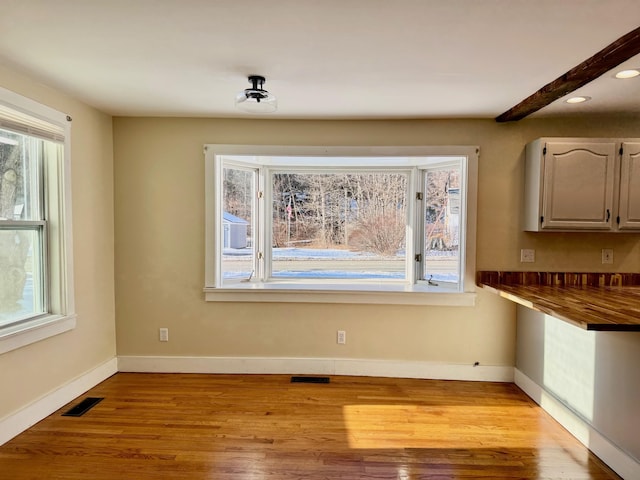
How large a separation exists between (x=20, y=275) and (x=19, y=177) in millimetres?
656

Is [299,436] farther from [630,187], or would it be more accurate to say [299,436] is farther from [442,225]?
[630,187]

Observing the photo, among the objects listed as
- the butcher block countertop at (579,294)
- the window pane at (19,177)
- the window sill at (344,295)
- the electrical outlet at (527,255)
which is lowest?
the window sill at (344,295)

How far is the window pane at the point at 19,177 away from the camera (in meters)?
2.32

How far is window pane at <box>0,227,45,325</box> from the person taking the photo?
233 cm

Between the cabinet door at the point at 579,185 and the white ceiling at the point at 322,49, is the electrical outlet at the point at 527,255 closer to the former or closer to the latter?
the cabinet door at the point at 579,185

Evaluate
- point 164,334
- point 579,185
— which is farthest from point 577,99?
point 164,334

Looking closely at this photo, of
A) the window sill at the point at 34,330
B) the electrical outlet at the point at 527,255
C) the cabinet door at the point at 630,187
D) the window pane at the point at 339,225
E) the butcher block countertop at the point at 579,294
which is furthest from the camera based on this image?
the window pane at the point at 339,225

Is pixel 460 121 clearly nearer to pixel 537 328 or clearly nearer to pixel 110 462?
pixel 537 328

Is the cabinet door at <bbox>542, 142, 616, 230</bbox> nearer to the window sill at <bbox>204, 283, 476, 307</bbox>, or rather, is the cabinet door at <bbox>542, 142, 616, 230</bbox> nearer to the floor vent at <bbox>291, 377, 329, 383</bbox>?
the window sill at <bbox>204, 283, 476, 307</bbox>

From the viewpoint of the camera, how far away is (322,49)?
1.94 metres

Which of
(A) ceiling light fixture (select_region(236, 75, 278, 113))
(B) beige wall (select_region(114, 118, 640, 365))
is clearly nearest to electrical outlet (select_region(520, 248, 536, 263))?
(B) beige wall (select_region(114, 118, 640, 365))

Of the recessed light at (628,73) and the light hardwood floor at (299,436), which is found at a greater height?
the recessed light at (628,73)

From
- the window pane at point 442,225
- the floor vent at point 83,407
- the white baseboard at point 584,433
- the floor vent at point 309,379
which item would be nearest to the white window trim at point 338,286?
the window pane at point 442,225

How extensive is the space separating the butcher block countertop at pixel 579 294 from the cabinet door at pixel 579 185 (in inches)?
19.8
